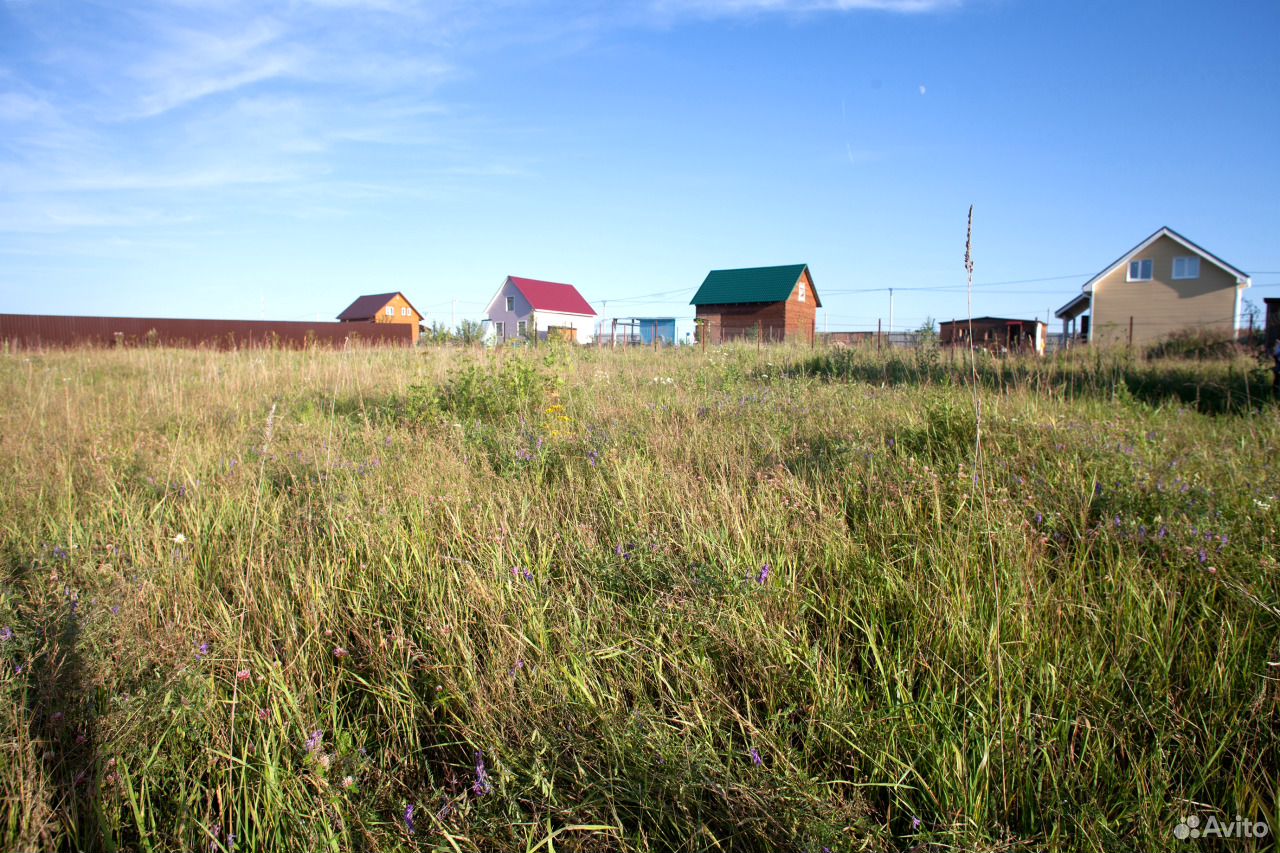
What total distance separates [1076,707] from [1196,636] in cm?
57

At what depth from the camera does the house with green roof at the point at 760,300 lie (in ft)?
111

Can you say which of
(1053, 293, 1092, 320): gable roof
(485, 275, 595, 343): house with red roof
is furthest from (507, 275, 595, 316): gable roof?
(1053, 293, 1092, 320): gable roof

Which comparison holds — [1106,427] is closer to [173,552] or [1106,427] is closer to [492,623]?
[492,623]

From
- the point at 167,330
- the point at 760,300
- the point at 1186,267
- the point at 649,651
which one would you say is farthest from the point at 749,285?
the point at 649,651

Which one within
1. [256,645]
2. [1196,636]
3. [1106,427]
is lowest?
[256,645]

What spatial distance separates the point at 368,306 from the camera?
54750 mm

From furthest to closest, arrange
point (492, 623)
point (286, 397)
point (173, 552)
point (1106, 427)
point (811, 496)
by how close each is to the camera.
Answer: point (286, 397), point (1106, 427), point (811, 496), point (173, 552), point (492, 623)

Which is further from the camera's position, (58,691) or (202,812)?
(58,691)

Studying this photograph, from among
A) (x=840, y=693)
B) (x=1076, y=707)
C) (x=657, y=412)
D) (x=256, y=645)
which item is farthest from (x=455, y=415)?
(x=1076, y=707)

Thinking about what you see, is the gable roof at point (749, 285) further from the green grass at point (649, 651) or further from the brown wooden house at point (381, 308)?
the green grass at point (649, 651)

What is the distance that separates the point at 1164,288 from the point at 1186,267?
3.67 ft

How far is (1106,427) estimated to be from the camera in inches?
149

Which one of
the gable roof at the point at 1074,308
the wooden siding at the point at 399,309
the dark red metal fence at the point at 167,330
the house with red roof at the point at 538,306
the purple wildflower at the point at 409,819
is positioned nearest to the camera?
the purple wildflower at the point at 409,819

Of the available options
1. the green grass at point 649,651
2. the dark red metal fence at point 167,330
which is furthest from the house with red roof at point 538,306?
the green grass at point 649,651
